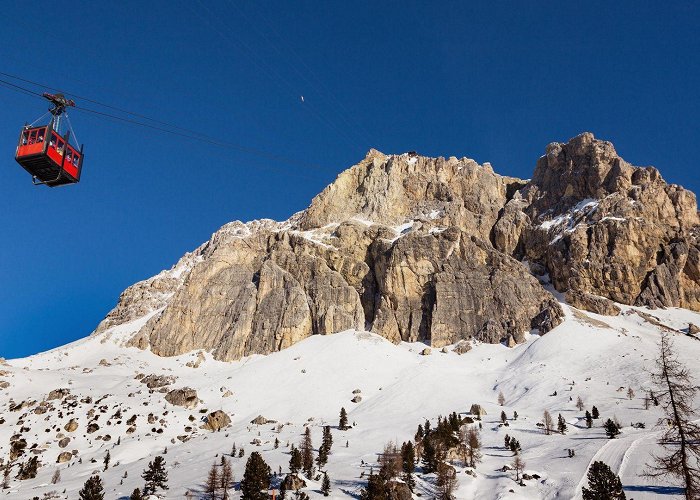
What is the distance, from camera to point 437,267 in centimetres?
12975

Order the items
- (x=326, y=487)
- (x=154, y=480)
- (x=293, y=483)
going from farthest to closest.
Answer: (x=154, y=480), (x=293, y=483), (x=326, y=487)

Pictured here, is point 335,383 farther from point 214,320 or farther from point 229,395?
point 214,320

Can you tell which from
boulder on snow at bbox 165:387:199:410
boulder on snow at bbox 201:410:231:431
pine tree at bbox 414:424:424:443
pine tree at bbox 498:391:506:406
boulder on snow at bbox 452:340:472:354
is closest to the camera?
pine tree at bbox 414:424:424:443

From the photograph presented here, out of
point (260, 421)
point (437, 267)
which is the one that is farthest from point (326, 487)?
point (437, 267)

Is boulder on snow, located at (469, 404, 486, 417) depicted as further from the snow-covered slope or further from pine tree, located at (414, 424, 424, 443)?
pine tree, located at (414, 424, 424, 443)

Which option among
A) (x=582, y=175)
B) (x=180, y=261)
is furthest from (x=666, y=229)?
(x=180, y=261)

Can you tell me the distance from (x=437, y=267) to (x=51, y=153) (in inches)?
4373

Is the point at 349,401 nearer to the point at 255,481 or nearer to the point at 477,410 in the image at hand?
the point at 477,410

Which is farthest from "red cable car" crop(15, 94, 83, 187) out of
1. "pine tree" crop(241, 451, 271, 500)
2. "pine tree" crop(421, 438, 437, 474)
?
"pine tree" crop(421, 438, 437, 474)

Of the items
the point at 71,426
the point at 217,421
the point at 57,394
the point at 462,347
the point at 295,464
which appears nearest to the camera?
the point at 295,464

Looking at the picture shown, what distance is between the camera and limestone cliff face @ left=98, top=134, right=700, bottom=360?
120m

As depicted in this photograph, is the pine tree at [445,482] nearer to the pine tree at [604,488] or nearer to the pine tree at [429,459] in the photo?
the pine tree at [429,459]

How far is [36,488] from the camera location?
5478cm

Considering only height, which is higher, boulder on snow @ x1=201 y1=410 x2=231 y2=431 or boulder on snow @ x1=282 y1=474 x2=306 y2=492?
boulder on snow @ x1=201 y1=410 x2=231 y2=431
